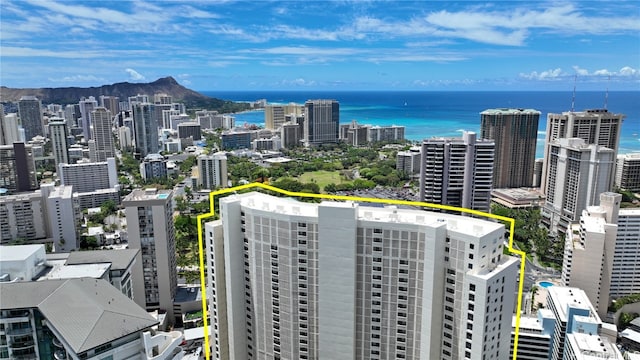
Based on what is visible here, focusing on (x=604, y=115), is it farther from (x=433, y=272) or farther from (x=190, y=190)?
(x=190, y=190)

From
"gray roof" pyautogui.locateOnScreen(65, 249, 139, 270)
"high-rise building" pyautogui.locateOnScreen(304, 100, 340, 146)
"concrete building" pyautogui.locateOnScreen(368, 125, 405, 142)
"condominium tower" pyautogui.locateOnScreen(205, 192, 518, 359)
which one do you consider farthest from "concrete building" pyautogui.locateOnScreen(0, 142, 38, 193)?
"concrete building" pyautogui.locateOnScreen(368, 125, 405, 142)

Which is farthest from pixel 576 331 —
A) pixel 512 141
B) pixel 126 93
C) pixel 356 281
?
pixel 126 93

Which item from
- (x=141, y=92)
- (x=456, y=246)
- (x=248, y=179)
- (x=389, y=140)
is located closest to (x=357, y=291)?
(x=456, y=246)

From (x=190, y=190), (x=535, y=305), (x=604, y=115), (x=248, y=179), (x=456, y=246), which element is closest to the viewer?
(x=456, y=246)

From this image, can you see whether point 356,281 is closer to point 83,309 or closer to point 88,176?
point 83,309

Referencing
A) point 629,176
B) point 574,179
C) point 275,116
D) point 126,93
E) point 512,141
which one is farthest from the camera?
point 126,93

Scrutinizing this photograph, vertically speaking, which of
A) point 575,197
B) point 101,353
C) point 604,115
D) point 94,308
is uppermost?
point 604,115

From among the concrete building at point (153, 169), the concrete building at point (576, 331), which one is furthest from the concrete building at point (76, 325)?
the concrete building at point (153, 169)
